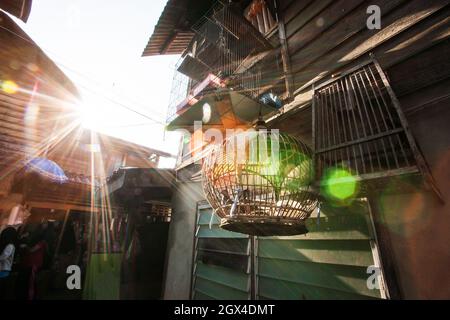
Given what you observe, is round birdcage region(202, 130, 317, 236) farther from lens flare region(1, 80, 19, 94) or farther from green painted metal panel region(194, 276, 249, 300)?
lens flare region(1, 80, 19, 94)

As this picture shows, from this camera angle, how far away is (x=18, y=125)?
8.20 metres

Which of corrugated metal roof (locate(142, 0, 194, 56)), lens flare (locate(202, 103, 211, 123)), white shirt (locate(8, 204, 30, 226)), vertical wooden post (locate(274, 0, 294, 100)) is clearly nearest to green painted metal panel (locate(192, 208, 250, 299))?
lens flare (locate(202, 103, 211, 123))

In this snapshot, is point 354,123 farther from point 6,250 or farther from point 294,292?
point 6,250

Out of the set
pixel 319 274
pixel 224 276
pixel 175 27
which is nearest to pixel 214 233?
pixel 224 276

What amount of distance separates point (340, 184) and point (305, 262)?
1.91 metres

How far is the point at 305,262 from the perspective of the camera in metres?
3.16

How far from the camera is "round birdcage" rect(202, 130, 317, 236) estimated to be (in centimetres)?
177

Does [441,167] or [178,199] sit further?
[178,199]

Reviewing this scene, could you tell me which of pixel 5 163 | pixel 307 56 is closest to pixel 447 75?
pixel 307 56

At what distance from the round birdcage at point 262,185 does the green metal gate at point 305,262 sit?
0.37 metres

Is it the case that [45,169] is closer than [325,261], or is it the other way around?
[325,261]

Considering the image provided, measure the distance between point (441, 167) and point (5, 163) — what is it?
11.2 meters
